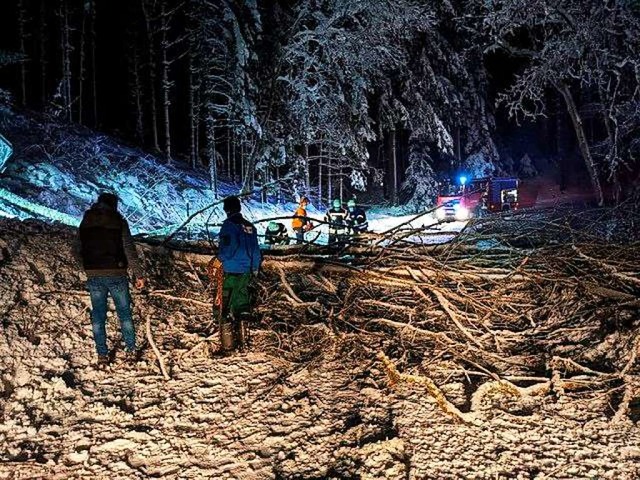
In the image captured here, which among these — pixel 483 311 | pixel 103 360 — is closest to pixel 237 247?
pixel 103 360

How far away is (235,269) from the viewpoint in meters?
5.63

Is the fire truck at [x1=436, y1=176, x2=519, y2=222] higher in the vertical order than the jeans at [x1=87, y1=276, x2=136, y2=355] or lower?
higher

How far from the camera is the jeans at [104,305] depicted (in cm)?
507

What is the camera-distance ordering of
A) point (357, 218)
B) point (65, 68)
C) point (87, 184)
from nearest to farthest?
point (357, 218) → point (87, 184) → point (65, 68)

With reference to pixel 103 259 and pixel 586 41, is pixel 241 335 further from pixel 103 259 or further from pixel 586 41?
pixel 586 41

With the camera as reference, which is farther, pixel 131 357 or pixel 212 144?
pixel 212 144

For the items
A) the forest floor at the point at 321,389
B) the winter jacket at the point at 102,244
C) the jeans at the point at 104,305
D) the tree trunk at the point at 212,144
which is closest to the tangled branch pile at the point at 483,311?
the forest floor at the point at 321,389

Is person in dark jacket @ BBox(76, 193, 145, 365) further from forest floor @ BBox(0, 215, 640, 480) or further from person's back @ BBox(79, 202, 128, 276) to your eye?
forest floor @ BBox(0, 215, 640, 480)

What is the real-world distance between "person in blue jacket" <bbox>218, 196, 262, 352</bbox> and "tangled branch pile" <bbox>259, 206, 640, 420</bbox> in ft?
1.58

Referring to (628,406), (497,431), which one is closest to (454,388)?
(497,431)

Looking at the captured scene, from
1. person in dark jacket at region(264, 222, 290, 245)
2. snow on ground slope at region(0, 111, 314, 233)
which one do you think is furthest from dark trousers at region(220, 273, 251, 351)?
snow on ground slope at region(0, 111, 314, 233)

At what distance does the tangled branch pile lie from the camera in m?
4.81

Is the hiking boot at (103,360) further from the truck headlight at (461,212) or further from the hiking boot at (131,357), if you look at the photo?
the truck headlight at (461,212)

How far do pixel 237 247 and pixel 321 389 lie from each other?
1.94 meters
